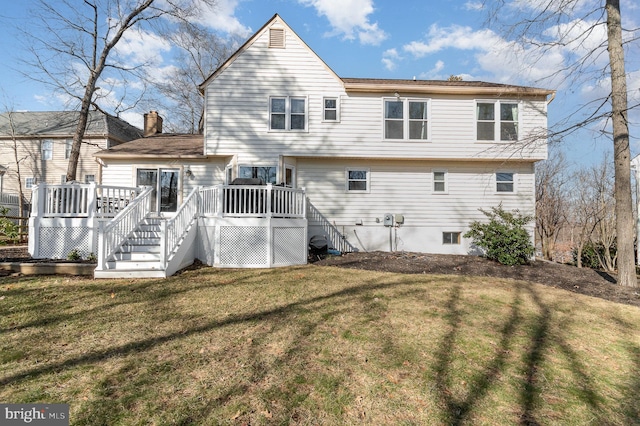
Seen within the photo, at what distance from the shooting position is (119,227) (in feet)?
23.5

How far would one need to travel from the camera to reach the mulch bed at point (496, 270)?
24.7ft

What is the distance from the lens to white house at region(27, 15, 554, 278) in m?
11.6

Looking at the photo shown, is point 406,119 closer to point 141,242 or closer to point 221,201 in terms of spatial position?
point 221,201

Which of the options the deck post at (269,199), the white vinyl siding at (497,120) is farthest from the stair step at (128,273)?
the white vinyl siding at (497,120)

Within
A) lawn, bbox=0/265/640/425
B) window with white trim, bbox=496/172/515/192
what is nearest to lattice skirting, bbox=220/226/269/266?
lawn, bbox=0/265/640/425

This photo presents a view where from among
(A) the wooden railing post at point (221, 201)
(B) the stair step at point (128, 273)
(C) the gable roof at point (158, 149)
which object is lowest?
(B) the stair step at point (128, 273)

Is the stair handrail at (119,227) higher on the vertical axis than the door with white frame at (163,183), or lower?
Result: lower

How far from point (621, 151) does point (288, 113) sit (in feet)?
32.3

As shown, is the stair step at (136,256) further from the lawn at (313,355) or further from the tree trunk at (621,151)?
the tree trunk at (621,151)

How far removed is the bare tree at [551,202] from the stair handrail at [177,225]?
15.6 metres

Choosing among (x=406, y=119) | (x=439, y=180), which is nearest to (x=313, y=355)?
(x=406, y=119)

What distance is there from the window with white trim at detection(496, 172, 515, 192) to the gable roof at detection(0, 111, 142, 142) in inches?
911

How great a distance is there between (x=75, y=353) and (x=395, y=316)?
13.3ft

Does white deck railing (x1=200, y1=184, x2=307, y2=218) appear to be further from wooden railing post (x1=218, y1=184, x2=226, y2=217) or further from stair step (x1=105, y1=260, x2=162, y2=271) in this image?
stair step (x1=105, y1=260, x2=162, y2=271)
